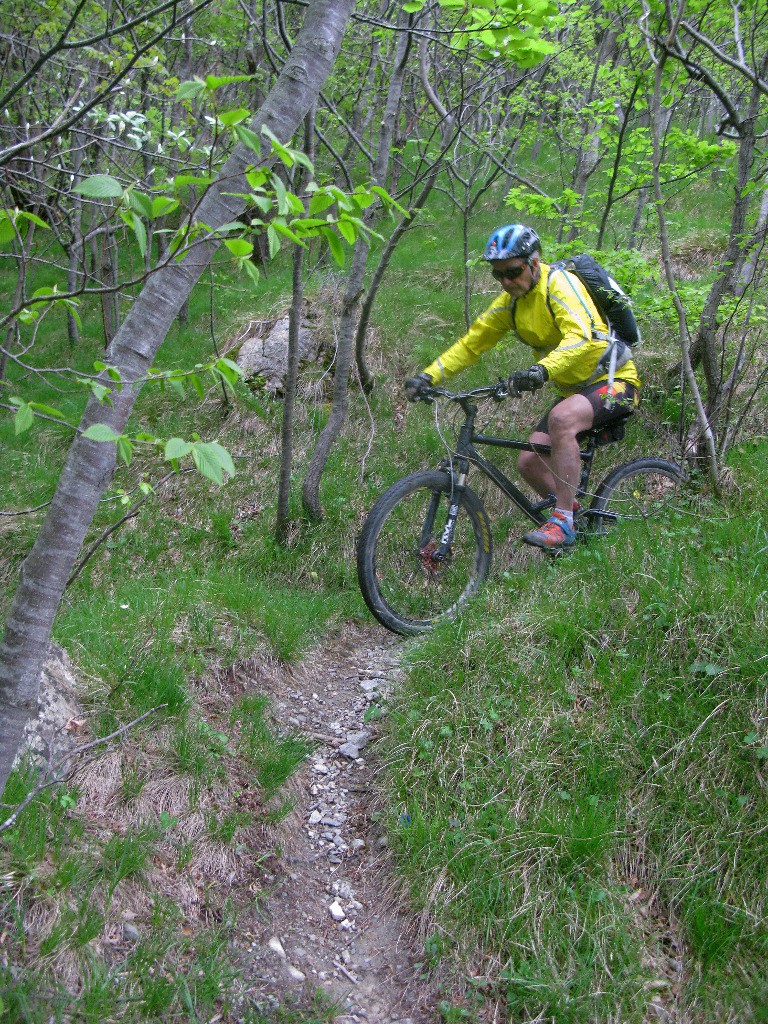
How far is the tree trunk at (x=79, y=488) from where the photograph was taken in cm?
193

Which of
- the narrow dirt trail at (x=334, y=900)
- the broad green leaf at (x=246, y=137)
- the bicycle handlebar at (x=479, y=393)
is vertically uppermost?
the broad green leaf at (x=246, y=137)

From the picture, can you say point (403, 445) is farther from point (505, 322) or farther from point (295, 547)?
point (505, 322)

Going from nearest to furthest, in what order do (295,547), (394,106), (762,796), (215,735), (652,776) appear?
(762,796)
(652,776)
(215,735)
(394,106)
(295,547)

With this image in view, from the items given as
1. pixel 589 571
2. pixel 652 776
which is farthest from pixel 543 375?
pixel 652 776

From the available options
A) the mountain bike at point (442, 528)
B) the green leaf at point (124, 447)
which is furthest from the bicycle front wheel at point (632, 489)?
the green leaf at point (124, 447)

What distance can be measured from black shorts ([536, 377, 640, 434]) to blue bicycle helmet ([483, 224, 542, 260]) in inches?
41.4

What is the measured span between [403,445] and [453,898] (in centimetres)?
477

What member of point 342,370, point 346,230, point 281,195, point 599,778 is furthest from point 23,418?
point 342,370

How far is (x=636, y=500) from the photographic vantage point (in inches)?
205

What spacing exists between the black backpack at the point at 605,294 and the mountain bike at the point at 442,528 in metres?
0.62

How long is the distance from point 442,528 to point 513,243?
192 cm

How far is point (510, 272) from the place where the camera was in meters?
4.62

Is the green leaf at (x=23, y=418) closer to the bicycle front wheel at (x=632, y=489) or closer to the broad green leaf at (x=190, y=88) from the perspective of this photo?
the broad green leaf at (x=190, y=88)

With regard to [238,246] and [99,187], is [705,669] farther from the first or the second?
[99,187]
